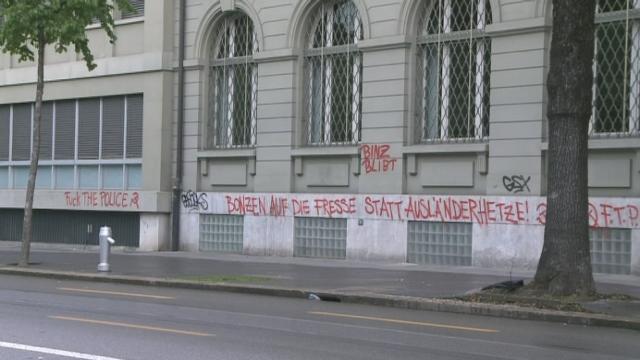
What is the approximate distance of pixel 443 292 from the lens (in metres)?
14.2

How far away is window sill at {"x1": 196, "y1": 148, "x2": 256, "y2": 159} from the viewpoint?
23188 millimetres

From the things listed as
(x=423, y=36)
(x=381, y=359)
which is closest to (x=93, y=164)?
(x=423, y=36)

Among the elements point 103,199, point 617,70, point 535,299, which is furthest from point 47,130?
point 535,299

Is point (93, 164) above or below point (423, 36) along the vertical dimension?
below

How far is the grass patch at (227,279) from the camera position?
629 inches

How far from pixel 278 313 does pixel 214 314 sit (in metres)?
0.93

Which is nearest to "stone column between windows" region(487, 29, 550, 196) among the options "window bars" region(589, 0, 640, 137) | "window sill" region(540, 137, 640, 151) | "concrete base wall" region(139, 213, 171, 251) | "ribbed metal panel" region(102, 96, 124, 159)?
"window bars" region(589, 0, 640, 137)

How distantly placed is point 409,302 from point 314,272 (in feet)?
15.8

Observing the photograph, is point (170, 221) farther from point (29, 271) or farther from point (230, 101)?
point (29, 271)

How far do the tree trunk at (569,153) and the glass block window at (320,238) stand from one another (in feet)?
28.7

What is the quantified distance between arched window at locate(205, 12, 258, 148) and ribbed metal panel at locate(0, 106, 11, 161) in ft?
28.5

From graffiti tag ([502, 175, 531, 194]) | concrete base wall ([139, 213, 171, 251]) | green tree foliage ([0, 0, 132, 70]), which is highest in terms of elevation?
green tree foliage ([0, 0, 132, 70])

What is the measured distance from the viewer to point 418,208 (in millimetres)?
19969

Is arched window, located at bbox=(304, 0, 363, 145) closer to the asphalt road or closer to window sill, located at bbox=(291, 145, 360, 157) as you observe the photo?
window sill, located at bbox=(291, 145, 360, 157)
